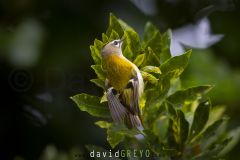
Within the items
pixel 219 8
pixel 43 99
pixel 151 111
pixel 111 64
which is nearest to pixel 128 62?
pixel 111 64

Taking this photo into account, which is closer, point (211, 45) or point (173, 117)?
point (173, 117)

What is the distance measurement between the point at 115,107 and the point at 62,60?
4.55 ft

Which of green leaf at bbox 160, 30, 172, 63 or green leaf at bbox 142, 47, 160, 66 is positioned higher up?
green leaf at bbox 160, 30, 172, 63

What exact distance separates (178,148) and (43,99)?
0.97 metres

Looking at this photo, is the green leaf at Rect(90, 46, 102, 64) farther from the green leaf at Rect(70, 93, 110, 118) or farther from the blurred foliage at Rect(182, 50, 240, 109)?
the blurred foliage at Rect(182, 50, 240, 109)

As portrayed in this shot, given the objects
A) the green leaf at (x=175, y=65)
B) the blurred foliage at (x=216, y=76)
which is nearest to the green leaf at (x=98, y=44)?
the green leaf at (x=175, y=65)

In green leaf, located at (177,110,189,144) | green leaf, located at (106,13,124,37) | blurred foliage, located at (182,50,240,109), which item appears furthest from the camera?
blurred foliage, located at (182,50,240,109)

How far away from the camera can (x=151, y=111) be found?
1.04 m

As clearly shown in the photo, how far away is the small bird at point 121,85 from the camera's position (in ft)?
2.69

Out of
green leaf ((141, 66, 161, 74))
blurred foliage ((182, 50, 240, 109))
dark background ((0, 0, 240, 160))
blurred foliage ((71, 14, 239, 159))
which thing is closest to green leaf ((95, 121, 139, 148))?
blurred foliage ((71, 14, 239, 159))

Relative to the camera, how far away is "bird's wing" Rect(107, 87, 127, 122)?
82 cm

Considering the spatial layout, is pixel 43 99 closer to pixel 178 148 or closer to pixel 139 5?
pixel 139 5

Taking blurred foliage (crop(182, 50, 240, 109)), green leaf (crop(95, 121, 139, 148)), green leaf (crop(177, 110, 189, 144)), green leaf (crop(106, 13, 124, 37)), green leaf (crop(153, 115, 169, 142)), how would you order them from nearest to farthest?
green leaf (crop(95, 121, 139, 148)) → green leaf (crop(106, 13, 124, 37)) → green leaf (crop(177, 110, 189, 144)) → green leaf (crop(153, 115, 169, 142)) → blurred foliage (crop(182, 50, 240, 109))

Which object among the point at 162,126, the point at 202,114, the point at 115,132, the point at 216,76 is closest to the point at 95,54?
the point at 115,132
